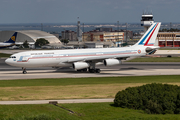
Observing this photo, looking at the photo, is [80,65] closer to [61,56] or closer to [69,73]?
[69,73]

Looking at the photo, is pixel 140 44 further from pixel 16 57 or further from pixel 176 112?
pixel 176 112

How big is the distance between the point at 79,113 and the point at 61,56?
102ft

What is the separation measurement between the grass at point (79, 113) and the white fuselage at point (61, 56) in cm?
2758

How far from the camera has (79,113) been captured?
67.9 feet

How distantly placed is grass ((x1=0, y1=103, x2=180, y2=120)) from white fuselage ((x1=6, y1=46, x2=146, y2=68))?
27580 mm

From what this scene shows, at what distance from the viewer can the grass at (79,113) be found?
19.2 m

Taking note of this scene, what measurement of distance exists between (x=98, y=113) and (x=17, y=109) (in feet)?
19.9

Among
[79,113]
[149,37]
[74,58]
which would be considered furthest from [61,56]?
[79,113]

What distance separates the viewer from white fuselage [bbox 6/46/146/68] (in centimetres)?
4894

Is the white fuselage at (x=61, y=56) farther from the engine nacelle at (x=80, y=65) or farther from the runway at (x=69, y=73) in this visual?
the runway at (x=69, y=73)

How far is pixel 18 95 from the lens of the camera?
94.5 ft

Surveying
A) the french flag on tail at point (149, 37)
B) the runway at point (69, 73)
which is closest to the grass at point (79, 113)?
the runway at point (69, 73)

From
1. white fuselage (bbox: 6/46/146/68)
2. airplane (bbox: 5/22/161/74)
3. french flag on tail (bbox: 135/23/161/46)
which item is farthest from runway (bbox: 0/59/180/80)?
french flag on tail (bbox: 135/23/161/46)

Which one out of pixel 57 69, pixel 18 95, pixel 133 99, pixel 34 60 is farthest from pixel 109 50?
pixel 133 99
